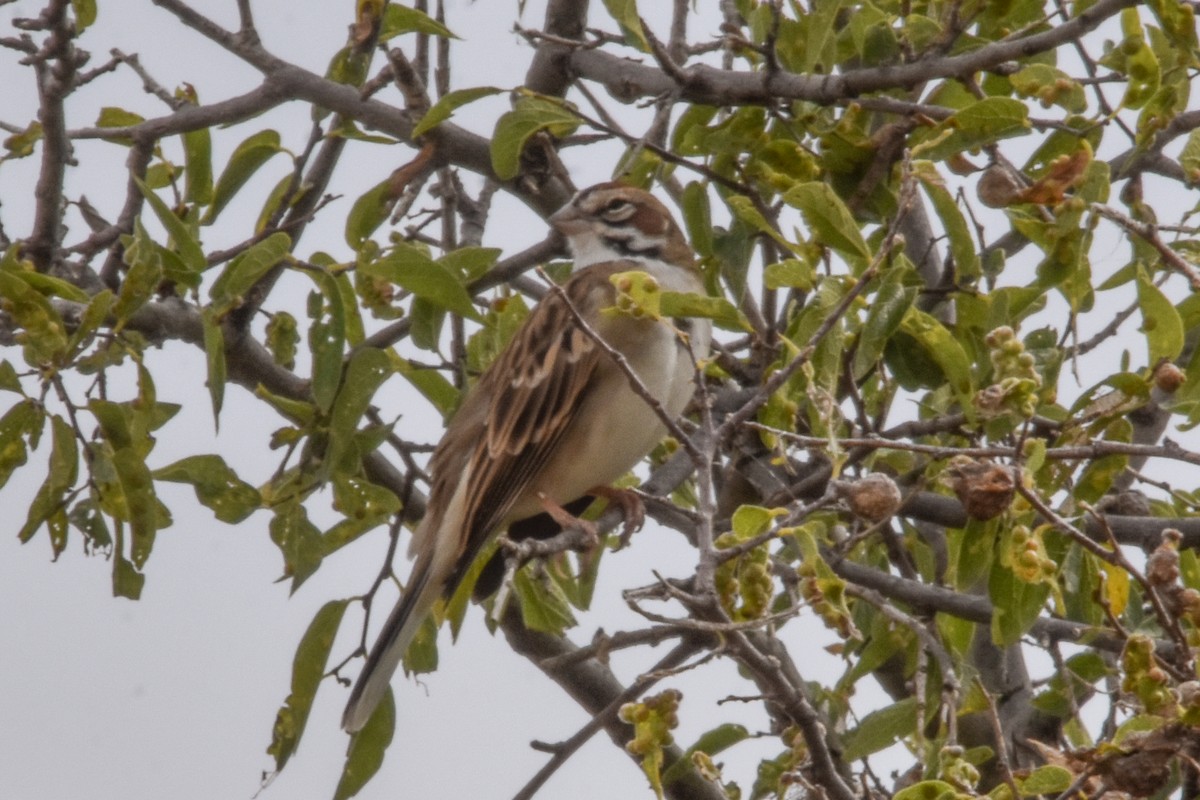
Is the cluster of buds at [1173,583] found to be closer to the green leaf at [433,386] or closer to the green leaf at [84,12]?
the green leaf at [433,386]

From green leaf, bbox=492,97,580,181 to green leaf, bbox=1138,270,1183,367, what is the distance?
51.6 inches

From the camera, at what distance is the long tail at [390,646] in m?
3.74

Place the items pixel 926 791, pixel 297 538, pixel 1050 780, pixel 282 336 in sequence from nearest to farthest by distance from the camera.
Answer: pixel 926 791, pixel 1050 780, pixel 297 538, pixel 282 336

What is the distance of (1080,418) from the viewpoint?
10.1ft

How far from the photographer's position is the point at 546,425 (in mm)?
4336

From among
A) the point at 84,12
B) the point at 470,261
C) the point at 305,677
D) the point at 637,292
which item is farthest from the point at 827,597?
the point at 84,12

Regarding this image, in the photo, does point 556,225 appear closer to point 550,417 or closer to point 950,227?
point 550,417

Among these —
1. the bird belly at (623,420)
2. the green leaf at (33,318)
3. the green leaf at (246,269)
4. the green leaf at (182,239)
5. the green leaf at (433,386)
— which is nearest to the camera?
the green leaf at (33,318)

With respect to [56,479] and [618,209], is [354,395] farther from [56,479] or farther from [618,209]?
[618,209]

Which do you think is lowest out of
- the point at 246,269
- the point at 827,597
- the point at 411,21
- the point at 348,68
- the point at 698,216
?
the point at 827,597

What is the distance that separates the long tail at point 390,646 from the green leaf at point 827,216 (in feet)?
4.82

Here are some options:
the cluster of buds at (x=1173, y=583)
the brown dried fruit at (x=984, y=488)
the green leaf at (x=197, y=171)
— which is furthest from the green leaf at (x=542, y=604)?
the cluster of buds at (x=1173, y=583)

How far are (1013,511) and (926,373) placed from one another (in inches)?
27.8

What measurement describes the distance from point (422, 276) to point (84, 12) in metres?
0.99
